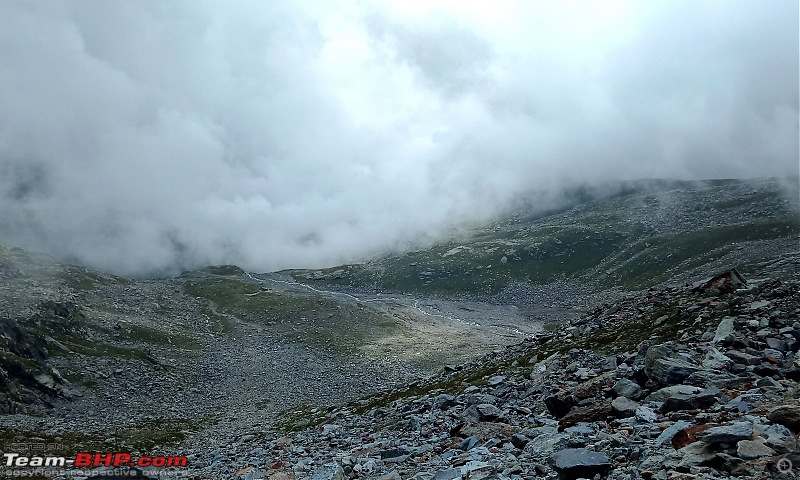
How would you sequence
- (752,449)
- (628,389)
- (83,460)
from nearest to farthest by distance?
(752,449) → (628,389) → (83,460)

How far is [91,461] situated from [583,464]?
48959 mm

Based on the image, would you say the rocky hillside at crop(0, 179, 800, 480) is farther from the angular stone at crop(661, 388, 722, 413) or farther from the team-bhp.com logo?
the team-bhp.com logo

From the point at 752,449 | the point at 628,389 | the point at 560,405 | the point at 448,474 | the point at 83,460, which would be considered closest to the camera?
the point at 752,449

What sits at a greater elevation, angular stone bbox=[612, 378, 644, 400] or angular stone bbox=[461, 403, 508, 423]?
angular stone bbox=[612, 378, 644, 400]

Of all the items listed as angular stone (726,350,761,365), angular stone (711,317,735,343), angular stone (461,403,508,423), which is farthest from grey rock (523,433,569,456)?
angular stone (711,317,735,343)

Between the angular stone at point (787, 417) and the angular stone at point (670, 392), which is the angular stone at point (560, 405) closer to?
the angular stone at point (670, 392)

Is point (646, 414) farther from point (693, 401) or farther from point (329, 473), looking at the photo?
point (329, 473)

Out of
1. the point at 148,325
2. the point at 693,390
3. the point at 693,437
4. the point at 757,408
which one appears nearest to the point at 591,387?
the point at 693,390

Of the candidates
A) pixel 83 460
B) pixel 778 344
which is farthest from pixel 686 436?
pixel 83 460

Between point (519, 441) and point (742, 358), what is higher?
point (742, 358)

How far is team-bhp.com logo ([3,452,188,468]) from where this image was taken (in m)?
38.9

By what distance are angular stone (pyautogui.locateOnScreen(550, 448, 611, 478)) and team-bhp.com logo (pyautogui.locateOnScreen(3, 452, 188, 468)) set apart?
1379 inches

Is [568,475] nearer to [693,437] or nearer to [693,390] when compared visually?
[693,437]

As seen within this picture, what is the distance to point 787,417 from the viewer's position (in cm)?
1088
